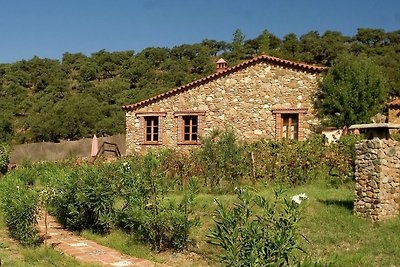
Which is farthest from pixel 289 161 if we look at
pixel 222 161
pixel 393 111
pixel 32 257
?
pixel 393 111

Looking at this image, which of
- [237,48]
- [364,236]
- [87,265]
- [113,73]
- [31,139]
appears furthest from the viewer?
[113,73]

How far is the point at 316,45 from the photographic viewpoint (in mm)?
38250

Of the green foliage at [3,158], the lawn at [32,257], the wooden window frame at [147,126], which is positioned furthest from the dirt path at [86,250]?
the wooden window frame at [147,126]

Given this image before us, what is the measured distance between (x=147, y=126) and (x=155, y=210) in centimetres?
1354

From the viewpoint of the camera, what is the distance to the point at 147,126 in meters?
20.7

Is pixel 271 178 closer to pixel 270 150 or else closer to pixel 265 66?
pixel 270 150

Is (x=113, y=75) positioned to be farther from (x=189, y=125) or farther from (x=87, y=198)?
(x=87, y=198)

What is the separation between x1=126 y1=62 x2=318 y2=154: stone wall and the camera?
60.8 feet

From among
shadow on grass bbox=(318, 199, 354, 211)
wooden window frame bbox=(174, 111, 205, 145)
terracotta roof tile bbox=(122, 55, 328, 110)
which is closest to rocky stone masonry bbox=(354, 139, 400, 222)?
shadow on grass bbox=(318, 199, 354, 211)

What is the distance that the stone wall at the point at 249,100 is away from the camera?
1853 cm

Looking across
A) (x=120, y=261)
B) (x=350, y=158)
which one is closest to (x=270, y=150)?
(x=350, y=158)

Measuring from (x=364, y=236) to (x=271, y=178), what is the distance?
5.04 meters

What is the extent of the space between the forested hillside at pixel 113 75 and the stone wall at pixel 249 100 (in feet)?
32.7

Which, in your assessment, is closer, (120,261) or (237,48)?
(120,261)
